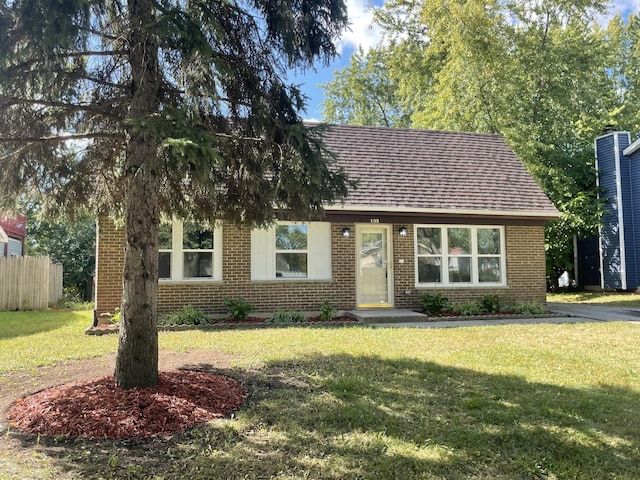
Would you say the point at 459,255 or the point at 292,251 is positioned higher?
→ the point at 292,251

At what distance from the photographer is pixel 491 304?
1190cm

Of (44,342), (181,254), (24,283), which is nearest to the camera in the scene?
(44,342)

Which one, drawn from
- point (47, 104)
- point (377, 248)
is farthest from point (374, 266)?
point (47, 104)

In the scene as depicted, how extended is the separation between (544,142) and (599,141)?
2129 mm

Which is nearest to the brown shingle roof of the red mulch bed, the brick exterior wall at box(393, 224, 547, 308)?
the brick exterior wall at box(393, 224, 547, 308)

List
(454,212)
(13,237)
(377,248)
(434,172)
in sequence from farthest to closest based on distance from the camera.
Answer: (13,237) → (434,172) → (377,248) → (454,212)

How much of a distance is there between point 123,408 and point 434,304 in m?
8.37

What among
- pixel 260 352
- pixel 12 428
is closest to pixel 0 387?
pixel 12 428

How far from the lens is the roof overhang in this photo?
37.9ft

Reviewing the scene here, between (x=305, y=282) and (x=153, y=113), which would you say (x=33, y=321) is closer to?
(x=305, y=282)

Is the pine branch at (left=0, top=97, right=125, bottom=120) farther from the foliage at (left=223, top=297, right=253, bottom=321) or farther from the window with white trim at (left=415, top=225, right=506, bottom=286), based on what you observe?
the window with white trim at (left=415, top=225, right=506, bottom=286)

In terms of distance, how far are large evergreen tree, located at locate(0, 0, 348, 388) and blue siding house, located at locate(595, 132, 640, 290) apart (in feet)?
57.4

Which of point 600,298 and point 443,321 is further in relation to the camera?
point 600,298

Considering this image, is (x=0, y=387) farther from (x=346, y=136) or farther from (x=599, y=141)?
(x=599, y=141)
